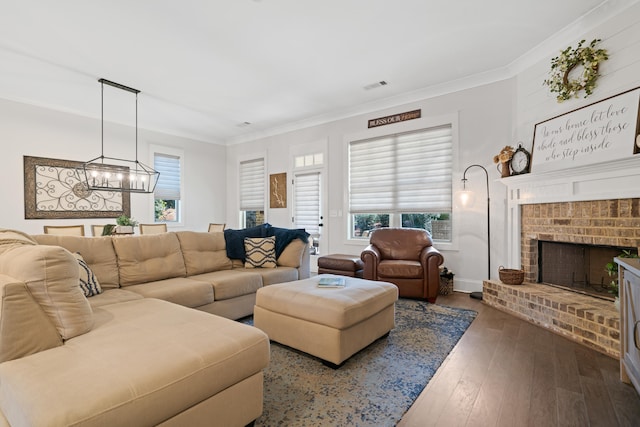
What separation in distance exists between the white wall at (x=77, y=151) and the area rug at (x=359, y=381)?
4.75m

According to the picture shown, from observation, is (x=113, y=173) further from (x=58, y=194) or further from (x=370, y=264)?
(x=370, y=264)

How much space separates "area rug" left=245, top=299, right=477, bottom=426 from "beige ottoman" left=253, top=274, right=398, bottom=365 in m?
0.11

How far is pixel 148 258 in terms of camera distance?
298cm

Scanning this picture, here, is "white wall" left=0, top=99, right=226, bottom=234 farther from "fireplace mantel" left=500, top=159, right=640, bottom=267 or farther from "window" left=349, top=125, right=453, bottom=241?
"fireplace mantel" left=500, top=159, right=640, bottom=267

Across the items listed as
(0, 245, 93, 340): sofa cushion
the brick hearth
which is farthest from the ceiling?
the brick hearth

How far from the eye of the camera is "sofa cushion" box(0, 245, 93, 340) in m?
1.40

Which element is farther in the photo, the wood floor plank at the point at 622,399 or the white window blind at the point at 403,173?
the white window blind at the point at 403,173

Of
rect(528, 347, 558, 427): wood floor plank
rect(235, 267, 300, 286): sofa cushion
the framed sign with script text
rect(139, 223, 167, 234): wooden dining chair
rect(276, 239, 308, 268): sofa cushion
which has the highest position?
the framed sign with script text

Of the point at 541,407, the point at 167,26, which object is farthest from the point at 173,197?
the point at 541,407

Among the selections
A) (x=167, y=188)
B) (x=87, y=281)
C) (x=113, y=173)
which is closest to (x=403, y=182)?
(x=87, y=281)

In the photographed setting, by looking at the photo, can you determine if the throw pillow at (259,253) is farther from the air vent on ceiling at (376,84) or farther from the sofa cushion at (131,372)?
the air vent on ceiling at (376,84)

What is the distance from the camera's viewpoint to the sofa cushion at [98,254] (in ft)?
8.26

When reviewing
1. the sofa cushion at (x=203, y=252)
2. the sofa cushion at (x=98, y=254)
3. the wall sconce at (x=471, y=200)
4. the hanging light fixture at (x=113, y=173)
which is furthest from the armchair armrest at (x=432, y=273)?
the hanging light fixture at (x=113, y=173)

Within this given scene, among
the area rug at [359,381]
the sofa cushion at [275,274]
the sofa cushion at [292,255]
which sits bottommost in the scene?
the area rug at [359,381]
